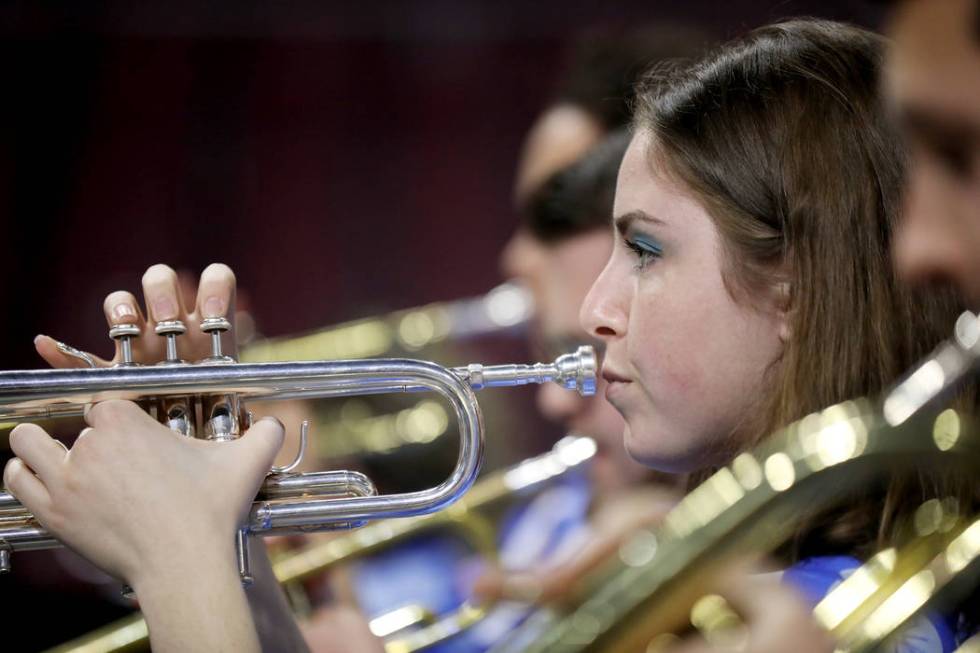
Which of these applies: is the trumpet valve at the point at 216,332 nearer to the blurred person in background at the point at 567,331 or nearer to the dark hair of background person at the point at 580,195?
the blurred person in background at the point at 567,331

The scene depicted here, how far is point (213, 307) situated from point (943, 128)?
0.83 m

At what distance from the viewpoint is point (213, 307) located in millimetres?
1216

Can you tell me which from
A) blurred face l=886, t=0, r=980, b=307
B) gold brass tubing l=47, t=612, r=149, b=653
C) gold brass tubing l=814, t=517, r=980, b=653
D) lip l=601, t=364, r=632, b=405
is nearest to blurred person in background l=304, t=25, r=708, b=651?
gold brass tubing l=47, t=612, r=149, b=653

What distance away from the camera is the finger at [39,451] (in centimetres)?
103

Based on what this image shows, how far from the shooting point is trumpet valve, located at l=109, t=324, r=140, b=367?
1146 mm

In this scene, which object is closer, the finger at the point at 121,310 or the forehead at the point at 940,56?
the forehead at the point at 940,56

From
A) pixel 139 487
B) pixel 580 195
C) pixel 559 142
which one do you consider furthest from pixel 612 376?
pixel 559 142

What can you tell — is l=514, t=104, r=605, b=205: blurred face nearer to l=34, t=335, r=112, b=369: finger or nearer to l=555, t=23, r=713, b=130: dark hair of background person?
l=555, t=23, r=713, b=130: dark hair of background person

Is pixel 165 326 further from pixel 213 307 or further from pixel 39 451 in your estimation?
pixel 39 451

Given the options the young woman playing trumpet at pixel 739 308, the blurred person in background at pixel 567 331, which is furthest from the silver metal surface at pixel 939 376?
the blurred person in background at pixel 567 331

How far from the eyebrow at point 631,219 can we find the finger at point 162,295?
500mm

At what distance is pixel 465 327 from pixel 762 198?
5.54 ft

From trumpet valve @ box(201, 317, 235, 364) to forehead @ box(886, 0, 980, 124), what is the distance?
2.50 feet

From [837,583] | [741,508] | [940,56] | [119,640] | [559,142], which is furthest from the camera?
[559,142]
